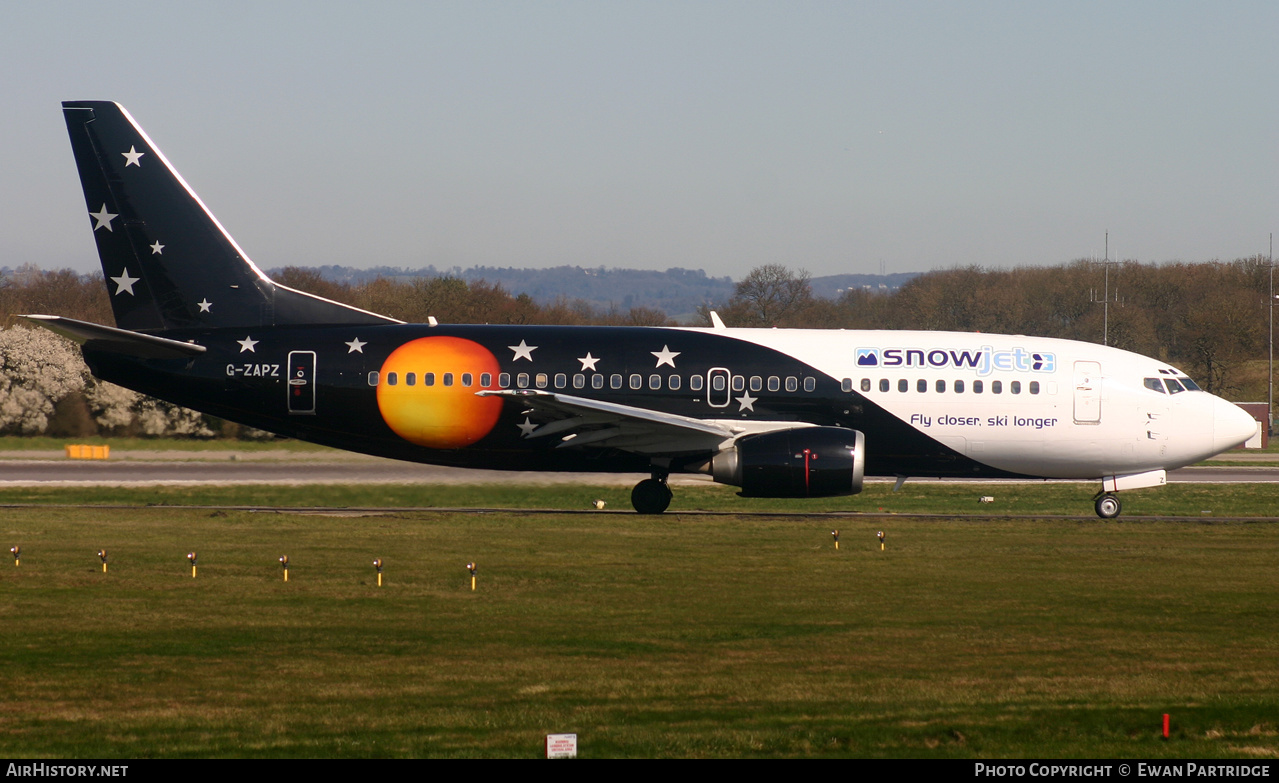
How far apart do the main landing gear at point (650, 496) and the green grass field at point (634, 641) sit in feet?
11.9

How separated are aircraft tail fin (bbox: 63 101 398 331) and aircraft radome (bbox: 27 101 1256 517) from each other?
0.12 ft

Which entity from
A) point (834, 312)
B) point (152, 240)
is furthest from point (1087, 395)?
point (834, 312)

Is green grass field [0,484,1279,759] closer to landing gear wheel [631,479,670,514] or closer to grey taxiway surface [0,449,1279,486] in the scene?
landing gear wheel [631,479,670,514]

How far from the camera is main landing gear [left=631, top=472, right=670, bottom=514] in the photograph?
2977 centimetres

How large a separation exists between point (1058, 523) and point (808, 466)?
6256 mm

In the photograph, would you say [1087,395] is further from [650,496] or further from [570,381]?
[570,381]

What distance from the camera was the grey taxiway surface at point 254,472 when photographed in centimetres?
3128

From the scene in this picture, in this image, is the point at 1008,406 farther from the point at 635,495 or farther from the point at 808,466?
the point at 635,495

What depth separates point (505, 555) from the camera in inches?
843

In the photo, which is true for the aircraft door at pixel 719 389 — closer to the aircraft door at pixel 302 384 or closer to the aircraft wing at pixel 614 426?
the aircraft wing at pixel 614 426

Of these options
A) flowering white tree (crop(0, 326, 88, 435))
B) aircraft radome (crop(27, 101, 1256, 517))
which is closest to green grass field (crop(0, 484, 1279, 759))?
aircraft radome (crop(27, 101, 1256, 517))

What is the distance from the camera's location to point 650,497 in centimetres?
2978

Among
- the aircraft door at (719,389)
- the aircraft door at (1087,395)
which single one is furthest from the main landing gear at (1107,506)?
the aircraft door at (719,389)
